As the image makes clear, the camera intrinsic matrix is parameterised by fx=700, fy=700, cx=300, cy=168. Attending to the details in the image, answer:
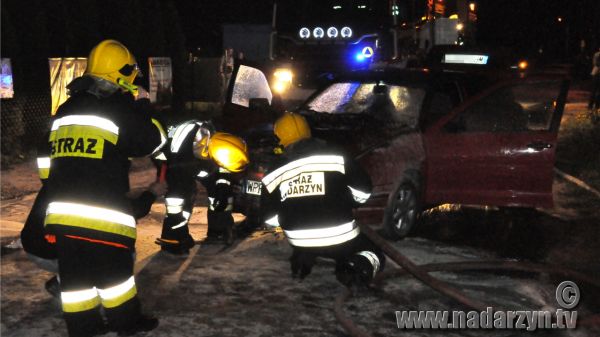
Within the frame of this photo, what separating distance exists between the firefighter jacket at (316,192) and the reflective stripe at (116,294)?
1.32 m

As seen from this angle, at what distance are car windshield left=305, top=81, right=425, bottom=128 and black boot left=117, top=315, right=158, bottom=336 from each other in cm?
376

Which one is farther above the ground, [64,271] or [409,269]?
[64,271]

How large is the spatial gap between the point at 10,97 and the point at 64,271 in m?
8.84

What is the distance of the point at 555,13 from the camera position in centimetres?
7269

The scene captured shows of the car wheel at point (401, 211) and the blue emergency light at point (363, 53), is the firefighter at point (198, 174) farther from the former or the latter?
the blue emergency light at point (363, 53)

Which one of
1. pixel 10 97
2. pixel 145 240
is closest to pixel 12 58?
pixel 10 97

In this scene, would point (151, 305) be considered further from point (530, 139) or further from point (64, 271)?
point (530, 139)

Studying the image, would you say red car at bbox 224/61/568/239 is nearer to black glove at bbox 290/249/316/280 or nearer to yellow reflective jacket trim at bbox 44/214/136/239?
black glove at bbox 290/249/316/280

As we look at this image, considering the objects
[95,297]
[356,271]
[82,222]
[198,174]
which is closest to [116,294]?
[95,297]

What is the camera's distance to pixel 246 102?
8.36 meters

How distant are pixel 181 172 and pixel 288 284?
1328 millimetres

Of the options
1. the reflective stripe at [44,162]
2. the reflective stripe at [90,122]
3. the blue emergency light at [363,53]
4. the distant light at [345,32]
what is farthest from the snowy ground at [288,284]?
the distant light at [345,32]

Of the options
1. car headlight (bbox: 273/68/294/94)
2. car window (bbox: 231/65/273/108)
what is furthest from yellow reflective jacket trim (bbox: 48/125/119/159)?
car headlight (bbox: 273/68/294/94)

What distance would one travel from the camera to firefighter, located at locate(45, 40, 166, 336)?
3.79 metres
